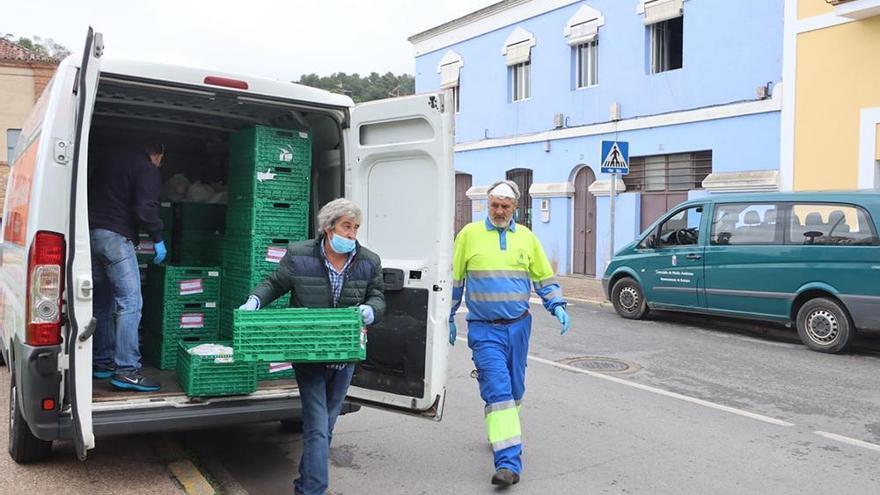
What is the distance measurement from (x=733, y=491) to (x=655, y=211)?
1187 cm

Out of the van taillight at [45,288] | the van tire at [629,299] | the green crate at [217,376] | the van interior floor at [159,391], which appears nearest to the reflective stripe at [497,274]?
the van interior floor at [159,391]

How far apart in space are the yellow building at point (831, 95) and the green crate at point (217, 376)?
36.5 ft

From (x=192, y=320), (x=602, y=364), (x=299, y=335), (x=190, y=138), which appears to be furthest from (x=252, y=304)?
(x=602, y=364)

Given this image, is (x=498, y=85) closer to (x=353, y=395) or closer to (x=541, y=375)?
(x=541, y=375)

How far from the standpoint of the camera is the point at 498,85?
20516 millimetres

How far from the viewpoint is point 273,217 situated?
213 inches

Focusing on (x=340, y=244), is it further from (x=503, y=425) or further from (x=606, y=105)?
(x=606, y=105)

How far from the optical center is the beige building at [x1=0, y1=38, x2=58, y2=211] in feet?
96.9

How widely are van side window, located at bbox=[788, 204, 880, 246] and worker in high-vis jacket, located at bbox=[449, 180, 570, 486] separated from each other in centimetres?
546

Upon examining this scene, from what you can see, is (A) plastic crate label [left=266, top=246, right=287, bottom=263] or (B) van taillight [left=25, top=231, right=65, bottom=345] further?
(A) plastic crate label [left=266, top=246, right=287, bottom=263]

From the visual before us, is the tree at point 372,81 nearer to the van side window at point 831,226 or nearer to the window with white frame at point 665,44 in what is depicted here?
the window with white frame at point 665,44

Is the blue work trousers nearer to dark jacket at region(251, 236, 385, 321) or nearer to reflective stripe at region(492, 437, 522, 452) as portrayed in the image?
reflective stripe at region(492, 437, 522, 452)

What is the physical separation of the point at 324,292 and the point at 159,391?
1517 millimetres

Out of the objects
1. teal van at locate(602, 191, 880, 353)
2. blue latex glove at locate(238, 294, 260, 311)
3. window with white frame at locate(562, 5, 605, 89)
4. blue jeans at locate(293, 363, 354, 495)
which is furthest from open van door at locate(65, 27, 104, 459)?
window with white frame at locate(562, 5, 605, 89)
